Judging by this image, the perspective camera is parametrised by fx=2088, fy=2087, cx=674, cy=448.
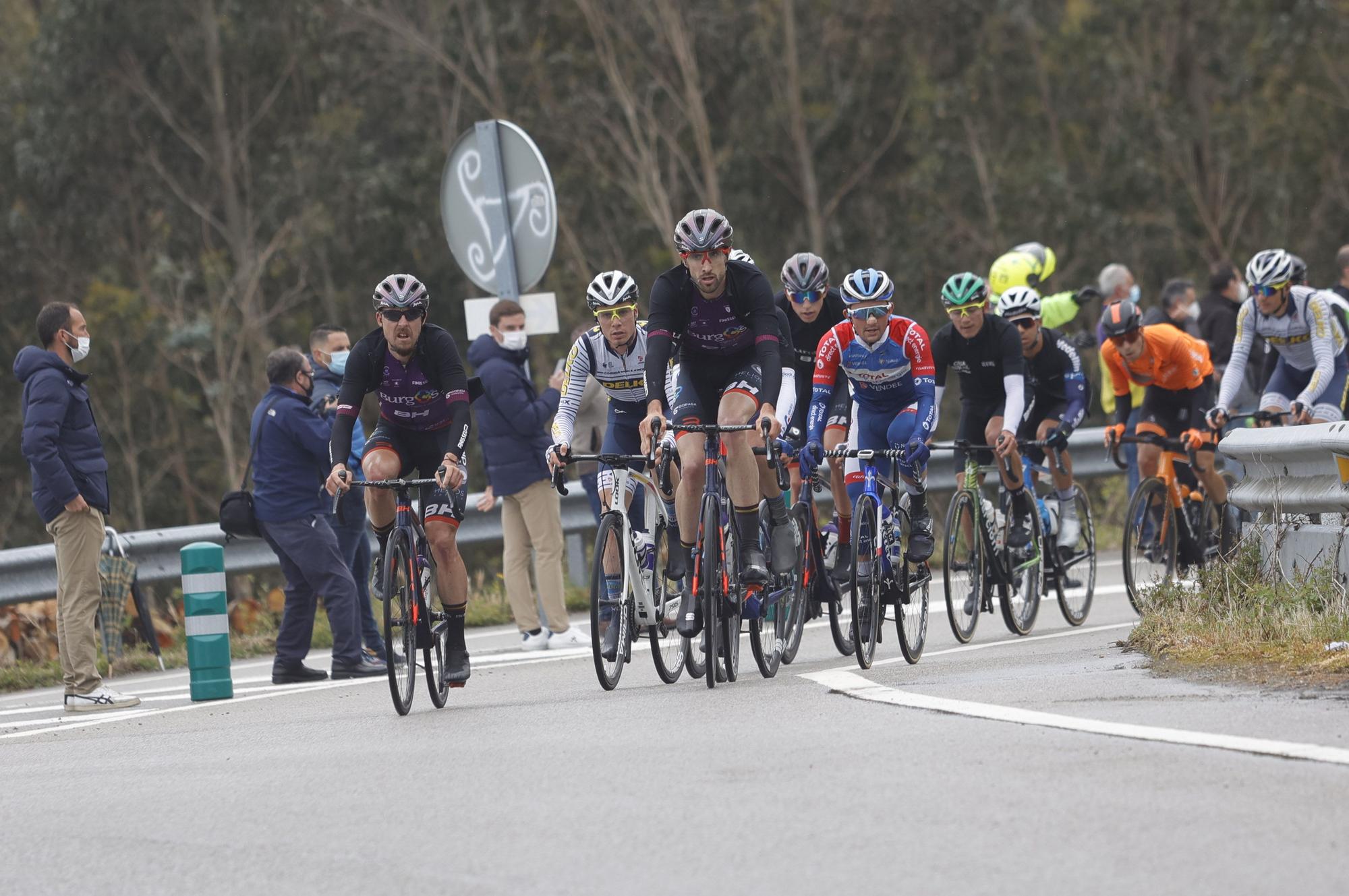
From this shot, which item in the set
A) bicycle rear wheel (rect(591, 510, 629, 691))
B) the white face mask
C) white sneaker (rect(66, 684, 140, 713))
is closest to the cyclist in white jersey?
the white face mask

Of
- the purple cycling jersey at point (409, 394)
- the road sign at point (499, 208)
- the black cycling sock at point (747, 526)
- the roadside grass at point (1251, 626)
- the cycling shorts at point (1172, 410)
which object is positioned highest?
the road sign at point (499, 208)

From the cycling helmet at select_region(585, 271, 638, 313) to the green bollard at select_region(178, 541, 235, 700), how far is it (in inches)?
110

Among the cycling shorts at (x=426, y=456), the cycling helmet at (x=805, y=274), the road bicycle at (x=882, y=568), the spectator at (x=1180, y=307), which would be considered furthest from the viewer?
the spectator at (x=1180, y=307)

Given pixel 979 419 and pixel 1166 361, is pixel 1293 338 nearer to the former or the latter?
pixel 1166 361

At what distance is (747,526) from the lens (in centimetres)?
1016

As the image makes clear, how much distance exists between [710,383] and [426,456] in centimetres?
147

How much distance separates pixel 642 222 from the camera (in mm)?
41750

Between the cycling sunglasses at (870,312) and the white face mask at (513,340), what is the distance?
317cm

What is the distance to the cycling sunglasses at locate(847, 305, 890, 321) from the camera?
438 inches

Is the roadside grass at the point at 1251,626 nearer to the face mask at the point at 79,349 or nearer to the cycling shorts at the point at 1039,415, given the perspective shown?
the cycling shorts at the point at 1039,415

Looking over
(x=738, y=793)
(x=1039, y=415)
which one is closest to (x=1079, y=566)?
(x=1039, y=415)

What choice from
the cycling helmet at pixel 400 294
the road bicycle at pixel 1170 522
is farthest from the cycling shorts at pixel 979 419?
the cycling helmet at pixel 400 294

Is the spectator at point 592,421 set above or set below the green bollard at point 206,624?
above

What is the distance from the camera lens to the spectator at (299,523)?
1264 cm
